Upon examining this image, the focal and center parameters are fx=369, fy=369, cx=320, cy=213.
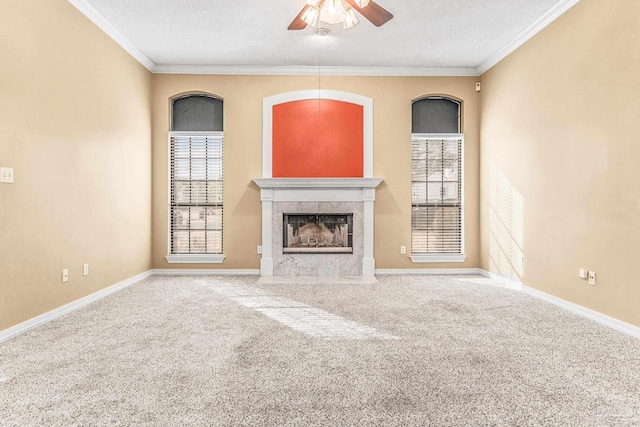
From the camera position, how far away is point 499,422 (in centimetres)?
167

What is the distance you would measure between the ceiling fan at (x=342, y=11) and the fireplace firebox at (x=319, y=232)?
2.99 metres

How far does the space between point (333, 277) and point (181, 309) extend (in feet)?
7.64

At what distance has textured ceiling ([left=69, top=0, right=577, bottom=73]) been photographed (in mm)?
3805

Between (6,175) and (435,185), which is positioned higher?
(435,185)

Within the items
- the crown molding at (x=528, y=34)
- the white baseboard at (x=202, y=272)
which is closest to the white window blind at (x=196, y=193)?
the white baseboard at (x=202, y=272)

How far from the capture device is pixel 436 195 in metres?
5.68

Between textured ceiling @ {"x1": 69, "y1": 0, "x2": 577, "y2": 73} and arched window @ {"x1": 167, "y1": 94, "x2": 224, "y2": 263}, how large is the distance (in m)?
1.05

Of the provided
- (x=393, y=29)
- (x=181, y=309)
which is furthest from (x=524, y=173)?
(x=181, y=309)

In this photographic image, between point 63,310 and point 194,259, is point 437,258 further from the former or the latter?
point 63,310

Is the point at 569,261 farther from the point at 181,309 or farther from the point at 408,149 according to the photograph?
the point at 181,309

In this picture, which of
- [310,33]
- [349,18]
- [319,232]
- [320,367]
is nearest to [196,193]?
[319,232]

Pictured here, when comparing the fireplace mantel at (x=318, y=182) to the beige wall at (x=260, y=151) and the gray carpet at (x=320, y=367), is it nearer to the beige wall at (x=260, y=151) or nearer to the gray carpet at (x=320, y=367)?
the beige wall at (x=260, y=151)

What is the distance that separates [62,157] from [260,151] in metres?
2.61

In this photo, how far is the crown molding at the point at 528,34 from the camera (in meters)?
3.72
